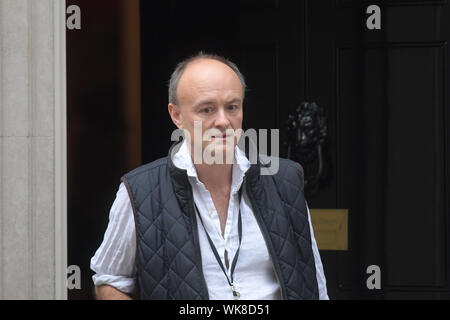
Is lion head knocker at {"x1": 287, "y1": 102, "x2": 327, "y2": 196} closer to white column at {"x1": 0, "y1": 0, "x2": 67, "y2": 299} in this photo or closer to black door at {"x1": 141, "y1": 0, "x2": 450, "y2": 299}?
black door at {"x1": 141, "y1": 0, "x2": 450, "y2": 299}

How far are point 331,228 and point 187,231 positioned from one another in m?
1.58

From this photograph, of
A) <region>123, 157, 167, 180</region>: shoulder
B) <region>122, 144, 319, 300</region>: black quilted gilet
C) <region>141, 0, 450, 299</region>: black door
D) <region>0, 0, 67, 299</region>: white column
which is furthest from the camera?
<region>141, 0, 450, 299</region>: black door

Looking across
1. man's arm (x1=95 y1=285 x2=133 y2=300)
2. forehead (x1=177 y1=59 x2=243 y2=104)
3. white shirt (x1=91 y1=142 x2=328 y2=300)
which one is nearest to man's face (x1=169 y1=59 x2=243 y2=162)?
forehead (x1=177 y1=59 x2=243 y2=104)

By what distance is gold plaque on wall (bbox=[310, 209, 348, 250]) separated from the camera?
3250mm

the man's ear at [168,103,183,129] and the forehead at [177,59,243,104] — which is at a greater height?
the forehead at [177,59,243,104]

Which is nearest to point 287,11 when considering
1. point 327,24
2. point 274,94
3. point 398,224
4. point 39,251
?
point 327,24

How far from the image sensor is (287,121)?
129 inches

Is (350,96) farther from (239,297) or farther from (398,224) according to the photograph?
(239,297)

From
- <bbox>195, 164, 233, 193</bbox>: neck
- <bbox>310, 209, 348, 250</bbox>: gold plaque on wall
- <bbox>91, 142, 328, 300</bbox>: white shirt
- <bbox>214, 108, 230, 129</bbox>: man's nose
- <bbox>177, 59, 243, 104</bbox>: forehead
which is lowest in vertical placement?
<bbox>310, 209, 348, 250</bbox>: gold plaque on wall

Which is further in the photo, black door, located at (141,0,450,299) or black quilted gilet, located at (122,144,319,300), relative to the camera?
black door, located at (141,0,450,299)

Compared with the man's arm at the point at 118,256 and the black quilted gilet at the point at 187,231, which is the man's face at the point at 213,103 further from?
the man's arm at the point at 118,256

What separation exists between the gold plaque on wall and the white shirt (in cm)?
141

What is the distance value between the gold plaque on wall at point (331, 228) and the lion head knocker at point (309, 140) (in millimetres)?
123

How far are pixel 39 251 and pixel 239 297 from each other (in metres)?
1.55
